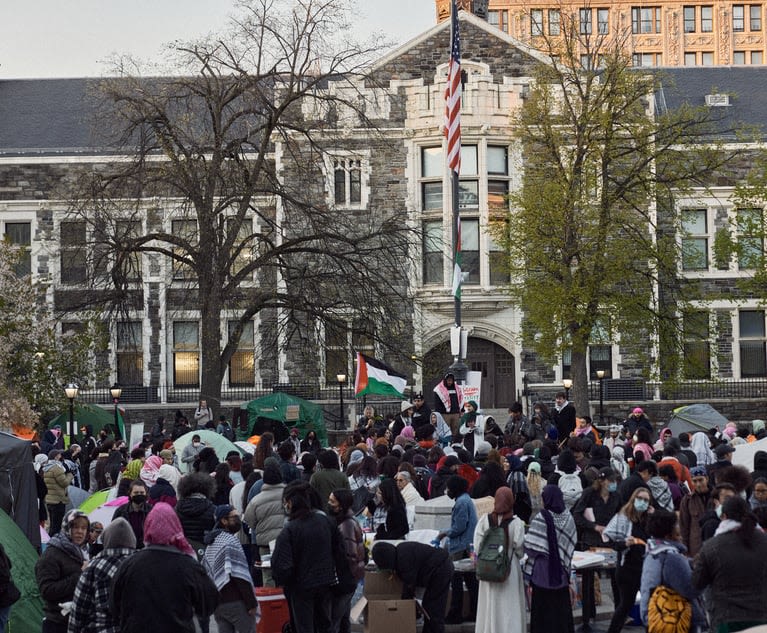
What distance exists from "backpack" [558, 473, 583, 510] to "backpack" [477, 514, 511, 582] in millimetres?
3711

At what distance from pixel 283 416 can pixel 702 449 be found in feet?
46.3

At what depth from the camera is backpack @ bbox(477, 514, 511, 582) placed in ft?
41.9

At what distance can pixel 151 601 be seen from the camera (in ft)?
31.2

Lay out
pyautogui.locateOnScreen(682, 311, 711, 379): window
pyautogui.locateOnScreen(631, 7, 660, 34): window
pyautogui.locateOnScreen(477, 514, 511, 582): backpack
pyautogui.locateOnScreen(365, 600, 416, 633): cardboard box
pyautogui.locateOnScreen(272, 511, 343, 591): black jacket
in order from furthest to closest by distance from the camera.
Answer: pyautogui.locateOnScreen(631, 7, 660, 34): window → pyautogui.locateOnScreen(682, 311, 711, 379): window → pyautogui.locateOnScreen(365, 600, 416, 633): cardboard box → pyautogui.locateOnScreen(477, 514, 511, 582): backpack → pyautogui.locateOnScreen(272, 511, 343, 591): black jacket

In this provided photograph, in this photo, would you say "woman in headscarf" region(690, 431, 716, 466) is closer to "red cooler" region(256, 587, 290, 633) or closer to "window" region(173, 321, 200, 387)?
"red cooler" region(256, 587, 290, 633)

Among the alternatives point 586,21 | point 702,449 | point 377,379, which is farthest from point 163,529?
point 586,21

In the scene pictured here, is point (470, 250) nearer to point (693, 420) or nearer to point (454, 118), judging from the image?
point (693, 420)

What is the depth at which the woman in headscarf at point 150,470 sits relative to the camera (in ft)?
61.8

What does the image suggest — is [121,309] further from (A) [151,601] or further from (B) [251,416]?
(A) [151,601]

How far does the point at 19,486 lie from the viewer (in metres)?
16.3

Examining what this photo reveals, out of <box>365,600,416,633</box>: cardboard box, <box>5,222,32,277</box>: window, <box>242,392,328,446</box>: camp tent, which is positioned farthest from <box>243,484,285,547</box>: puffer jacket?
<box>5,222,32,277</box>: window

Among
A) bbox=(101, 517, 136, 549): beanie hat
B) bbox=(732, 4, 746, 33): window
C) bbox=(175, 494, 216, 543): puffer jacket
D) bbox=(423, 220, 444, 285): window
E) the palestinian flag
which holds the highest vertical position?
bbox=(732, 4, 746, 33): window

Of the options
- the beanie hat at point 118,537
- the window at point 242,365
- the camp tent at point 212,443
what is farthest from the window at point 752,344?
the beanie hat at point 118,537

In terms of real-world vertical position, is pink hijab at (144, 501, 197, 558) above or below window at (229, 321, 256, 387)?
below
